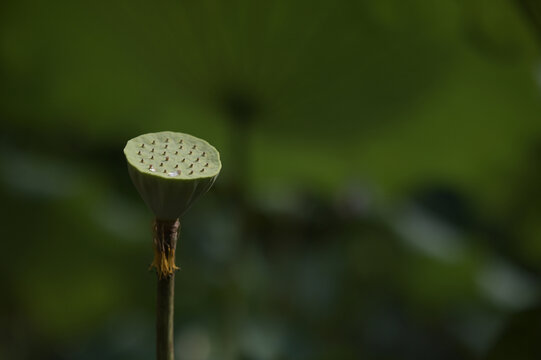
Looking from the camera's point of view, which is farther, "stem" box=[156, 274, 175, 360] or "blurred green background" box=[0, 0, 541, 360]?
"blurred green background" box=[0, 0, 541, 360]

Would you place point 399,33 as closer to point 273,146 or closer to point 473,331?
point 273,146

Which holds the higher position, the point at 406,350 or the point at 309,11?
the point at 309,11

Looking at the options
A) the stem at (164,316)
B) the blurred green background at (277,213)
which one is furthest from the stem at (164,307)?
the blurred green background at (277,213)

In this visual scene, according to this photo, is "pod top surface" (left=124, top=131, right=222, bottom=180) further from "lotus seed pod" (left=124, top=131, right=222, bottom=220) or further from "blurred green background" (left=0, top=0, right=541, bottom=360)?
"blurred green background" (left=0, top=0, right=541, bottom=360)

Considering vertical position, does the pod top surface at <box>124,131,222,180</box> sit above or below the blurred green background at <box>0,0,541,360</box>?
above

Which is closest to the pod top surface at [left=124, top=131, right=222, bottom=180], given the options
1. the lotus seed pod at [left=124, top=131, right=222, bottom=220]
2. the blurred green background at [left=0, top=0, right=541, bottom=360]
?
the lotus seed pod at [left=124, top=131, right=222, bottom=220]

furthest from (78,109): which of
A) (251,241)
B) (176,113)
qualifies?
(251,241)

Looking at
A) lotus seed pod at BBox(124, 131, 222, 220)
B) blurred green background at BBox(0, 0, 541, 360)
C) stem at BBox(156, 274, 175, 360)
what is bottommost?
blurred green background at BBox(0, 0, 541, 360)
